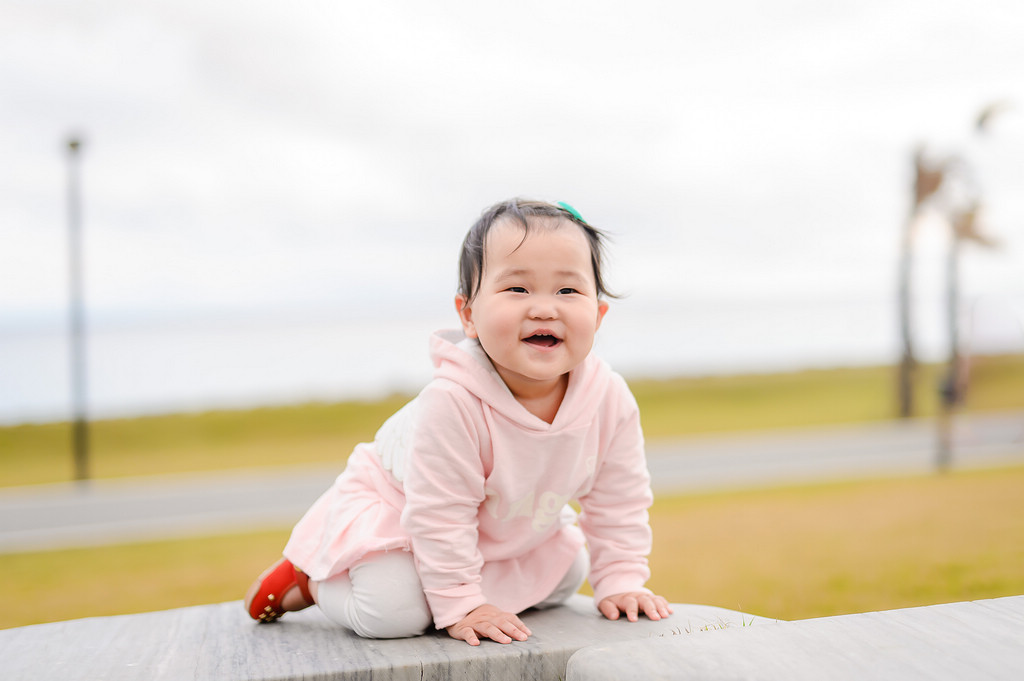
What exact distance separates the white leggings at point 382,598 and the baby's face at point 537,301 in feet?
1.89

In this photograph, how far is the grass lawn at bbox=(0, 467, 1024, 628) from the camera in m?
3.79

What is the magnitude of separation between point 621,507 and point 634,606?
0.83 ft

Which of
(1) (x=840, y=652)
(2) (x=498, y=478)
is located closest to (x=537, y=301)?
(2) (x=498, y=478)

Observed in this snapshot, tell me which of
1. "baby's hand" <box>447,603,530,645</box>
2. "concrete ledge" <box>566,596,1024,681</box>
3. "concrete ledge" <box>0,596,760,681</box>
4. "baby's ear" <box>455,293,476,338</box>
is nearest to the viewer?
"concrete ledge" <box>566,596,1024,681</box>

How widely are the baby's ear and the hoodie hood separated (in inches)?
1.3

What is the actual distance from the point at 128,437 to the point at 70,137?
6911mm

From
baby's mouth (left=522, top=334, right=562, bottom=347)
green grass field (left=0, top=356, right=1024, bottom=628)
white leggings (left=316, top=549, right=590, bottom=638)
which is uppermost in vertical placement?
baby's mouth (left=522, top=334, right=562, bottom=347)

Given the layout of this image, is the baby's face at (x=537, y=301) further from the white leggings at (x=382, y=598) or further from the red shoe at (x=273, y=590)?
the red shoe at (x=273, y=590)

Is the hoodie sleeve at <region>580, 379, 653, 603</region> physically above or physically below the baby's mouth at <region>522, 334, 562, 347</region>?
below

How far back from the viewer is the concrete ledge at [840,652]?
159cm

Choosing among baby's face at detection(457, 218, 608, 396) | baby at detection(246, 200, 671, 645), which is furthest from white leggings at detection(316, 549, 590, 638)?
baby's face at detection(457, 218, 608, 396)

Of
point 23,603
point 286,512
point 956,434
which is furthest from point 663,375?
point 23,603

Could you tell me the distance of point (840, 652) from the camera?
1.69 meters

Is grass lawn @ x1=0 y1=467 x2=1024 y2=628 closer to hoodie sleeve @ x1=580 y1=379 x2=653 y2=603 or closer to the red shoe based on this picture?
hoodie sleeve @ x1=580 y1=379 x2=653 y2=603
